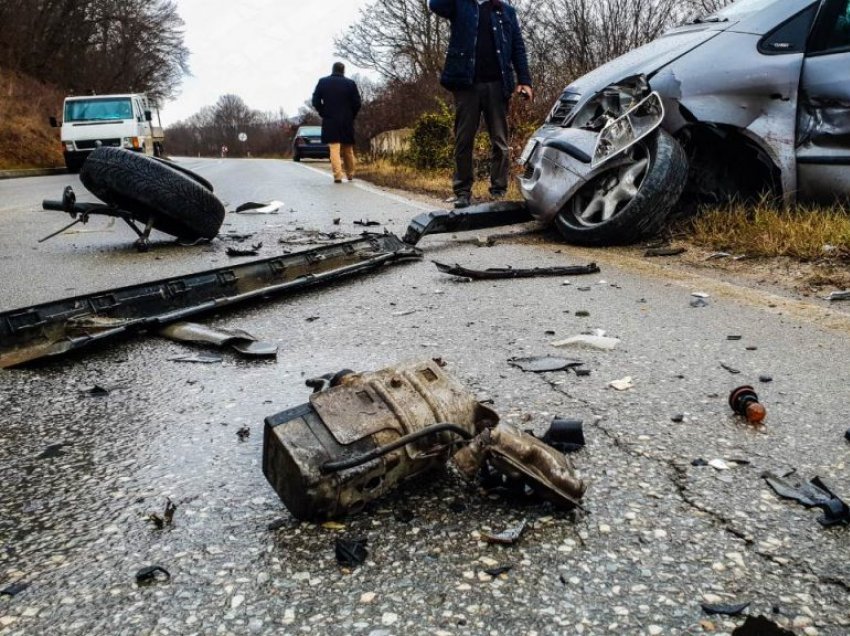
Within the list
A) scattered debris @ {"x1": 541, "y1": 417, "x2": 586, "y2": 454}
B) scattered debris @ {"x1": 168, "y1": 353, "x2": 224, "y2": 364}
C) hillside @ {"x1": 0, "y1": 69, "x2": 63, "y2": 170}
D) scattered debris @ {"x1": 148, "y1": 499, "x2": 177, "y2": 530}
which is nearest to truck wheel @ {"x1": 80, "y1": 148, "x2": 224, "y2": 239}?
scattered debris @ {"x1": 168, "y1": 353, "x2": 224, "y2": 364}

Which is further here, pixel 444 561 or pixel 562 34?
pixel 562 34

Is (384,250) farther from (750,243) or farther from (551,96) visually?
(551,96)

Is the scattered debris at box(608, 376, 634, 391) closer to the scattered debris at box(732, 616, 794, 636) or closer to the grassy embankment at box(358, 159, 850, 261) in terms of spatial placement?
the scattered debris at box(732, 616, 794, 636)

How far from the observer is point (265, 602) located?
1.23m

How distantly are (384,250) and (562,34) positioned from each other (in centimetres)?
1340

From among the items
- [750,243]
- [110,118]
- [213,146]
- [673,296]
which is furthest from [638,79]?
[213,146]

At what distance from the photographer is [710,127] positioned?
4734 mm

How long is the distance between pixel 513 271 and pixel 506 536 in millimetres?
2751

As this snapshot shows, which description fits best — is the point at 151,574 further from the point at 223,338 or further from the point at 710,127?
the point at 710,127

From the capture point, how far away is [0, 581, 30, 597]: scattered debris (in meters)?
1.26

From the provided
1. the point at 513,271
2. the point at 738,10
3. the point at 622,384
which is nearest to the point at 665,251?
the point at 513,271

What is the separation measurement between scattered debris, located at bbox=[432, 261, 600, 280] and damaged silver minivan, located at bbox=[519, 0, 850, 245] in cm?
75

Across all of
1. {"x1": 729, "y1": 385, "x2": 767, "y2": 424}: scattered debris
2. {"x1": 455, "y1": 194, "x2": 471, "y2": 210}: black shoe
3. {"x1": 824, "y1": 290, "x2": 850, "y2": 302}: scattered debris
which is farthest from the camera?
{"x1": 455, "y1": 194, "x2": 471, "y2": 210}: black shoe

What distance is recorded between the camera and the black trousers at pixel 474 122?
277 inches
